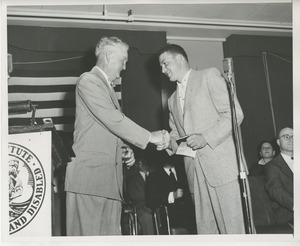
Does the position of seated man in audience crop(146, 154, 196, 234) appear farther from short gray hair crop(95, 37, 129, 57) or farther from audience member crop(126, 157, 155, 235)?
short gray hair crop(95, 37, 129, 57)

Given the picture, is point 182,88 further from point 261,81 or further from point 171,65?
point 261,81

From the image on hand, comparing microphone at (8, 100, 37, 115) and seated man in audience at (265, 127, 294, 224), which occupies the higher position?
microphone at (8, 100, 37, 115)

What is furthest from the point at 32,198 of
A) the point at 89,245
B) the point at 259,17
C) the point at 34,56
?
the point at 259,17

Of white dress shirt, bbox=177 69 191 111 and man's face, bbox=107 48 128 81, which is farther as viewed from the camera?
white dress shirt, bbox=177 69 191 111

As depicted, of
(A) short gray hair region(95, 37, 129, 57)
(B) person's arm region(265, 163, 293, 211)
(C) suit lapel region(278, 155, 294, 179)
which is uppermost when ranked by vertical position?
(A) short gray hair region(95, 37, 129, 57)

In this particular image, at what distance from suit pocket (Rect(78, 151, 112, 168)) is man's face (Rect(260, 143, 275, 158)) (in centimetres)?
272

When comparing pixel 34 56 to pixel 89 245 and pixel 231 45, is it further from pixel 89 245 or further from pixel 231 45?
pixel 89 245

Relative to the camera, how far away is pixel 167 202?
11.0 ft

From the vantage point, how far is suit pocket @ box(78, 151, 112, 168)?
87.7 inches

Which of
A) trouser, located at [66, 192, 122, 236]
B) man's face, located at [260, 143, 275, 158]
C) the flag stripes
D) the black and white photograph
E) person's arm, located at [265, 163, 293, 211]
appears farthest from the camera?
man's face, located at [260, 143, 275, 158]

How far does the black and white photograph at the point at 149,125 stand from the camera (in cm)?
206

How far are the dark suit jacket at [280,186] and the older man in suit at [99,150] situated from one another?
1.09 meters

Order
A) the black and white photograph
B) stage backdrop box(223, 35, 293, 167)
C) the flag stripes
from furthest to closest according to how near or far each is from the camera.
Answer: stage backdrop box(223, 35, 293, 167)
the flag stripes
the black and white photograph

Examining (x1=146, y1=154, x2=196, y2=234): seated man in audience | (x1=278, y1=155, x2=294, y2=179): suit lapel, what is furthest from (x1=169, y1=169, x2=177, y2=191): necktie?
(x1=278, y1=155, x2=294, y2=179): suit lapel
